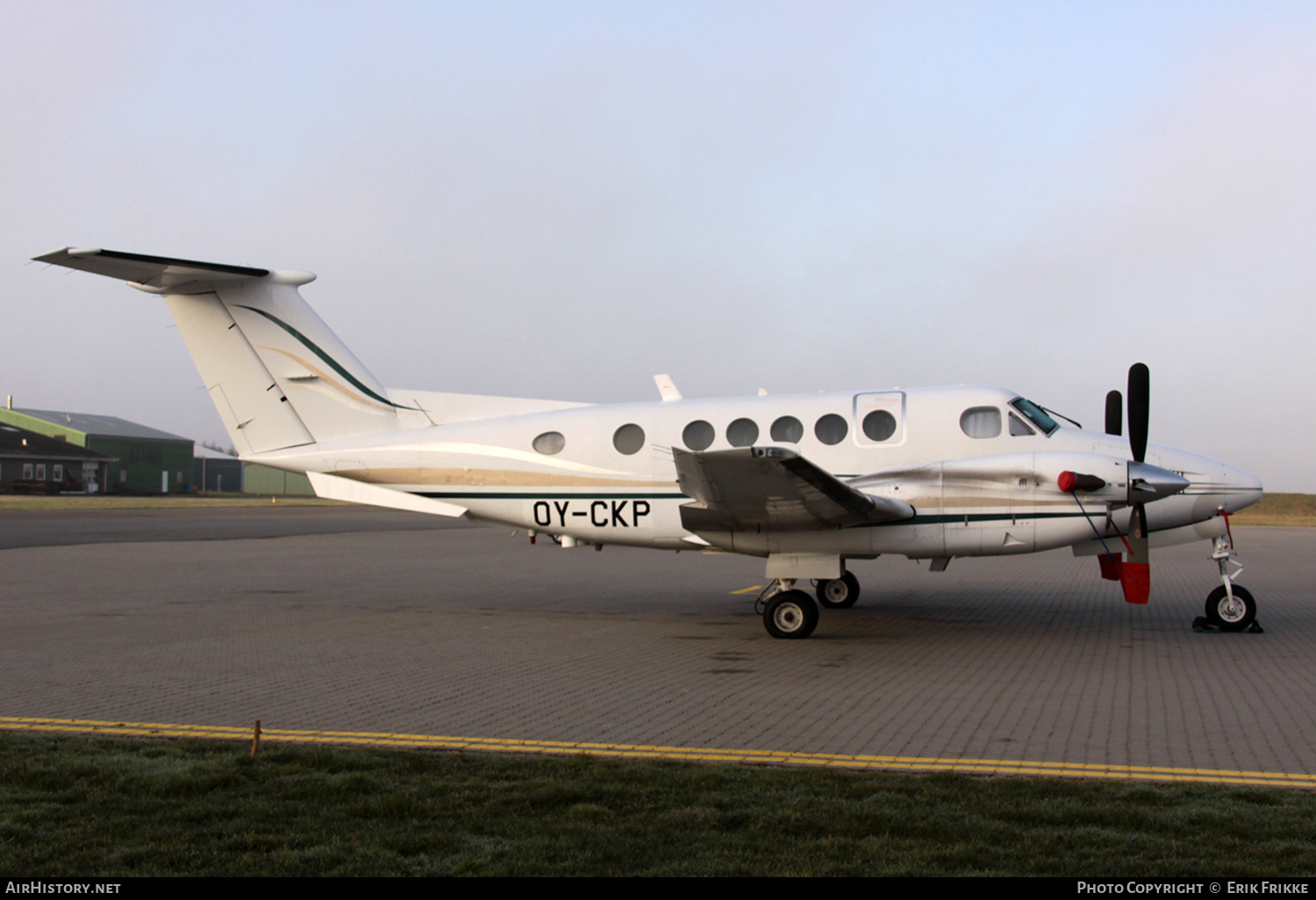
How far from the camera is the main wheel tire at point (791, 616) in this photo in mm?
11562

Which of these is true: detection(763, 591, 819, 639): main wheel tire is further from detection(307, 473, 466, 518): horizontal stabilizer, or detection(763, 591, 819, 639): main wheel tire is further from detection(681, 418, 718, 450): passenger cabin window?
detection(307, 473, 466, 518): horizontal stabilizer

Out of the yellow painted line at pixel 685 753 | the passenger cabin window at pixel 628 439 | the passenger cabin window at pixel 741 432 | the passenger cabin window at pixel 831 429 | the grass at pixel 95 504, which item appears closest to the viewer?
the yellow painted line at pixel 685 753

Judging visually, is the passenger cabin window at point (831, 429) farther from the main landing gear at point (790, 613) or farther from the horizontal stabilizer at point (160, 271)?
the horizontal stabilizer at point (160, 271)

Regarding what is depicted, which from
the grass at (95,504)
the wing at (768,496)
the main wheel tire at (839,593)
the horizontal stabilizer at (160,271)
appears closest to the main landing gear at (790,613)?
the wing at (768,496)

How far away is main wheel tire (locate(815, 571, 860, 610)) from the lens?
575 inches

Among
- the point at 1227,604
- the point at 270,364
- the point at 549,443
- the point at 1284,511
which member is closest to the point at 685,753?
the point at 549,443

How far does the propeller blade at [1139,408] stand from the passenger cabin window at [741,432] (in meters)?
4.59

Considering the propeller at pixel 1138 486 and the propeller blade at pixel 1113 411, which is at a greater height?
the propeller blade at pixel 1113 411

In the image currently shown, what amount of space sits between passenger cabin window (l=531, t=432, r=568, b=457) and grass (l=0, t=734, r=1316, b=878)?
24.0 feet

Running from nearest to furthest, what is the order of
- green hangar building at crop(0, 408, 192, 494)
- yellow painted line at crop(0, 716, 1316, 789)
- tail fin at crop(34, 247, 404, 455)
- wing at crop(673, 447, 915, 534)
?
1. yellow painted line at crop(0, 716, 1316, 789)
2. wing at crop(673, 447, 915, 534)
3. tail fin at crop(34, 247, 404, 455)
4. green hangar building at crop(0, 408, 192, 494)

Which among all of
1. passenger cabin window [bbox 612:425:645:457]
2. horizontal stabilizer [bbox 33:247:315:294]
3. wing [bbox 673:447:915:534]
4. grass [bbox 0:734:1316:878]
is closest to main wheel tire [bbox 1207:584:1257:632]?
wing [bbox 673:447:915:534]

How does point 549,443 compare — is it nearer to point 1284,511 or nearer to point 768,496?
point 768,496

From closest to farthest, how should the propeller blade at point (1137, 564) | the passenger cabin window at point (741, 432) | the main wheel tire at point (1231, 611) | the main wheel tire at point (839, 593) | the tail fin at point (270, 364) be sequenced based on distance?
1. the propeller blade at point (1137, 564)
2. the main wheel tire at point (1231, 611)
3. the passenger cabin window at point (741, 432)
4. the tail fin at point (270, 364)
5. the main wheel tire at point (839, 593)
